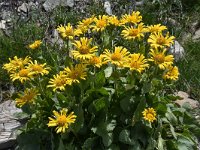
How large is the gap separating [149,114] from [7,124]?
1562mm

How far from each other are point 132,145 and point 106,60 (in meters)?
0.65

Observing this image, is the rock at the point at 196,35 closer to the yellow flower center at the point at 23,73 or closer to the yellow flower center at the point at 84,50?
the yellow flower center at the point at 84,50

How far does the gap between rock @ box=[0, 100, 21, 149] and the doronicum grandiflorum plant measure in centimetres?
49

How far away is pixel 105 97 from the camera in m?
3.38

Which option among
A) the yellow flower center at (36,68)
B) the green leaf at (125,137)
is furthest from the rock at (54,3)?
the green leaf at (125,137)

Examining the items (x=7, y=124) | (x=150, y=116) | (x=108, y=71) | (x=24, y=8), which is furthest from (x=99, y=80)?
(x=24, y=8)

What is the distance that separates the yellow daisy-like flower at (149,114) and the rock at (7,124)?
119cm

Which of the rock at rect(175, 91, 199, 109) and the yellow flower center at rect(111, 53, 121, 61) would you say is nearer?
the yellow flower center at rect(111, 53, 121, 61)

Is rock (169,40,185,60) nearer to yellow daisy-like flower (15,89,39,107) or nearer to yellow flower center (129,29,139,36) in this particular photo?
yellow flower center (129,29,139,36)

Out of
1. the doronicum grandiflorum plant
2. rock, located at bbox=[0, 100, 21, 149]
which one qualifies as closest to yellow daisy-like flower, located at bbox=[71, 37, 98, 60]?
the doronicum grandiflorum plant

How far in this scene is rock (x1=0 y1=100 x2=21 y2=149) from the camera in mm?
4082

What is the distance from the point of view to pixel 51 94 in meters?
3.60

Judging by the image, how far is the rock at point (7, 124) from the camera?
4082 millimetres

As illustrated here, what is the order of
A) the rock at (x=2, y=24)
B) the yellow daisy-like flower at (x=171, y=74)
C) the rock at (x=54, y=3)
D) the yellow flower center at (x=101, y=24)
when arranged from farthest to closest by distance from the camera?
the rock at (x=54, y=3) < the rock at (x=2, y=24) < the yellow flower center at (x=101, y=24) < the yellow daisy-like flower at (x=171, y=74)
